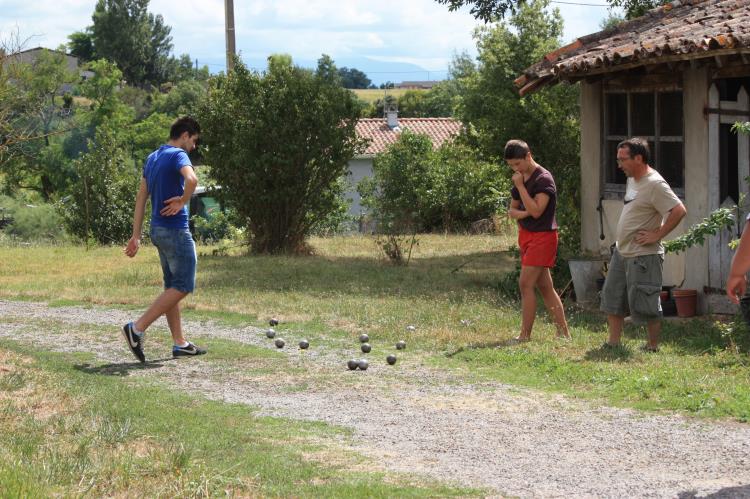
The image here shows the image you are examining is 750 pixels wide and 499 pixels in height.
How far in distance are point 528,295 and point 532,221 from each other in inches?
25.9

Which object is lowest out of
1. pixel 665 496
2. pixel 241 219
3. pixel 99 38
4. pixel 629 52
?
pixel 665 496

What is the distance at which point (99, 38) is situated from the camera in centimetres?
9862

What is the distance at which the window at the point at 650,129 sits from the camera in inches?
476

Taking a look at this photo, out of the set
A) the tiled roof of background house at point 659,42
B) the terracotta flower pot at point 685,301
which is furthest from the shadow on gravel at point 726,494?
the terracotta flower pot at point 685,301

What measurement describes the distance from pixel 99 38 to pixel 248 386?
96228 mm

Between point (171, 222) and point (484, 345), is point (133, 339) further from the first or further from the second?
point (484, 345)

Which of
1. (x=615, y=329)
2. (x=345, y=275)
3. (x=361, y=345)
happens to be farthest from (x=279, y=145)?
(x=615, y=329)

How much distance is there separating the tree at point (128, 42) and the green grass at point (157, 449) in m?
93.2

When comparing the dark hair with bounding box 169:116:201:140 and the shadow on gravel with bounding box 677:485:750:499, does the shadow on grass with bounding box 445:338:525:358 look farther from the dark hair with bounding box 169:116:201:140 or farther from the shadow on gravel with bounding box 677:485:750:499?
the shadow on gravel with bounding box 677:485:750:499

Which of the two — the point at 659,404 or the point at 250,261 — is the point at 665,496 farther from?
the point at 250,261

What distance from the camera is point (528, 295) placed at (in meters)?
9.44

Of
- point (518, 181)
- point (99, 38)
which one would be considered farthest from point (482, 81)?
point (99, 38)

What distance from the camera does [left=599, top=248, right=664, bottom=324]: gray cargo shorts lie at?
880 centimetres

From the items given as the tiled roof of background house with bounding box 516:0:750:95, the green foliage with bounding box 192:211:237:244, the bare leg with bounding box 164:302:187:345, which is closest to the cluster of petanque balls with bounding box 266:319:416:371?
the bare leg with bounding box 164:302:187:345
